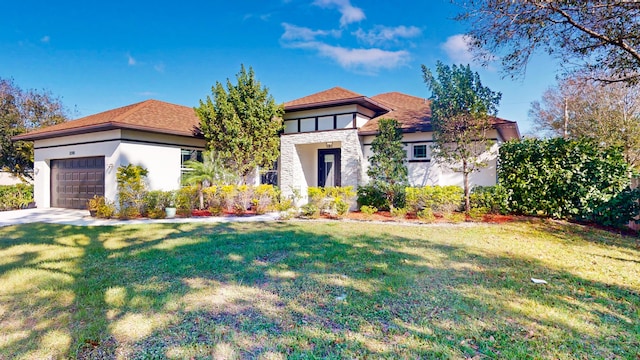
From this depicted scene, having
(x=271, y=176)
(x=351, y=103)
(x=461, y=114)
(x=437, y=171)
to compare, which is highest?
(x=351, y=103)

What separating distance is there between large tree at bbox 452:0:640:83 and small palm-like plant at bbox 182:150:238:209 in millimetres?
10165

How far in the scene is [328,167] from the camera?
1608 centimetres

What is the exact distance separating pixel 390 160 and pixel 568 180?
5.48 metres

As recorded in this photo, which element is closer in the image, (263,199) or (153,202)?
(153,202)

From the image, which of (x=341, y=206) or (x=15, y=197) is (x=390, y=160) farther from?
(x=15, y=197)

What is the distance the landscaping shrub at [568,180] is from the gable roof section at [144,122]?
12.8 m

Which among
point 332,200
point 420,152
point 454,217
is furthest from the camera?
point 420,152

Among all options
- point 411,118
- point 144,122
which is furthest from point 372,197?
point 144,122

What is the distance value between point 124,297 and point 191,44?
13572mm

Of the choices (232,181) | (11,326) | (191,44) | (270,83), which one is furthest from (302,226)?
(191,44)

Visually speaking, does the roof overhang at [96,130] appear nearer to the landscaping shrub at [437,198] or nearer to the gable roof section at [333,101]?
the gable roof section at [333,101]

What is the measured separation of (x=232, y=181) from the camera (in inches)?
543

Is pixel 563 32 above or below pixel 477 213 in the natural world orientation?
above

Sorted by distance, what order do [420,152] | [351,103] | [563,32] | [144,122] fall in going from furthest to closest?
[351,103], [420,152], [144,122], [563,32]
